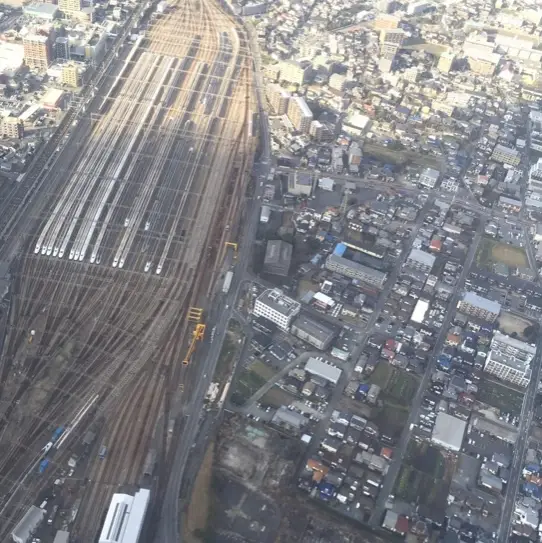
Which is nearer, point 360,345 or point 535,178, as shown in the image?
point 360,345

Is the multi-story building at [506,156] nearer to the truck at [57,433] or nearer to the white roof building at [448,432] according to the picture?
the white roof building at [448,432]

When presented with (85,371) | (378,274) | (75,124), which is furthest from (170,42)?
(85,371)

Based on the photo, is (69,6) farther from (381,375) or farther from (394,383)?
(394,383)

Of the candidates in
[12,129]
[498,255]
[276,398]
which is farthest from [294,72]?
[276,398]

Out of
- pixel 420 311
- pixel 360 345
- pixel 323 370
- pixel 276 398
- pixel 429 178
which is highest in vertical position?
pixel 429 178

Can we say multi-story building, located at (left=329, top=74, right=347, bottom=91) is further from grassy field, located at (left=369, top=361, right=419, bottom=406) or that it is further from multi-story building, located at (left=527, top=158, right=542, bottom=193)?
grassy field, located at (left=369, top=361, right=419, bottom=406)
